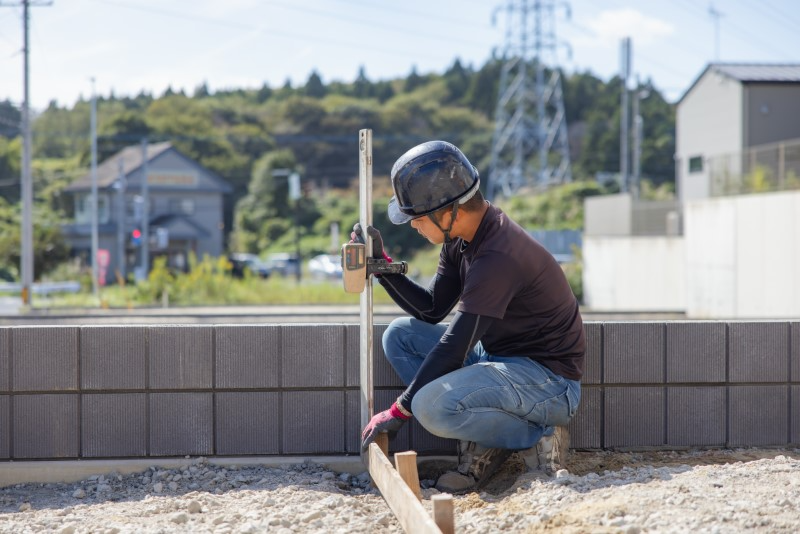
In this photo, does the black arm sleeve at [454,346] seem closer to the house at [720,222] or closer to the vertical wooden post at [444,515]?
the vertical wooden post at [444,515]

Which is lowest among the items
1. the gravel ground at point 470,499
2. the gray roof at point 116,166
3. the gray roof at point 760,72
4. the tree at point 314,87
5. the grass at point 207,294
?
the grass at point 207,294

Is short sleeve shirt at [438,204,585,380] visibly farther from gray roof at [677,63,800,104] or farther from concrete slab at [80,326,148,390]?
gray roof at [677,63,800,104]

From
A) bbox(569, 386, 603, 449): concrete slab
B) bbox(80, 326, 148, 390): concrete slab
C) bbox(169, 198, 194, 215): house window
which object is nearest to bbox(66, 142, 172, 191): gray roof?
bbox(169, 198, 194, 215): house window

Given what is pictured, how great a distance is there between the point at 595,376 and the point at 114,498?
254cm

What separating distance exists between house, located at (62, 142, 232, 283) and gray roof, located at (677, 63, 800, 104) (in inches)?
1320

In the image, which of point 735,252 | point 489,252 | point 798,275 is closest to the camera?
point 489,252

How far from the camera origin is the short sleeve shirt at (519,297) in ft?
12.6

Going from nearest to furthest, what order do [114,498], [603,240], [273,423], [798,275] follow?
[114,498], [273,423], [798,275], [603,240]

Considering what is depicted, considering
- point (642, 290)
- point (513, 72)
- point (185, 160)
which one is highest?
point (513, 72)

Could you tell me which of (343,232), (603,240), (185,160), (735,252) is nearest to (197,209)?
(185,160)

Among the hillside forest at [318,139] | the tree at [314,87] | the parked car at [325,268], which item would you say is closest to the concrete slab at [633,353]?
the parked car at [325,268]

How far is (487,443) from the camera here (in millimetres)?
4121

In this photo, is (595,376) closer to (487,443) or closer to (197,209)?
(487,443)

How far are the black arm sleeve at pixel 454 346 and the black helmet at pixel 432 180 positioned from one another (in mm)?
571
